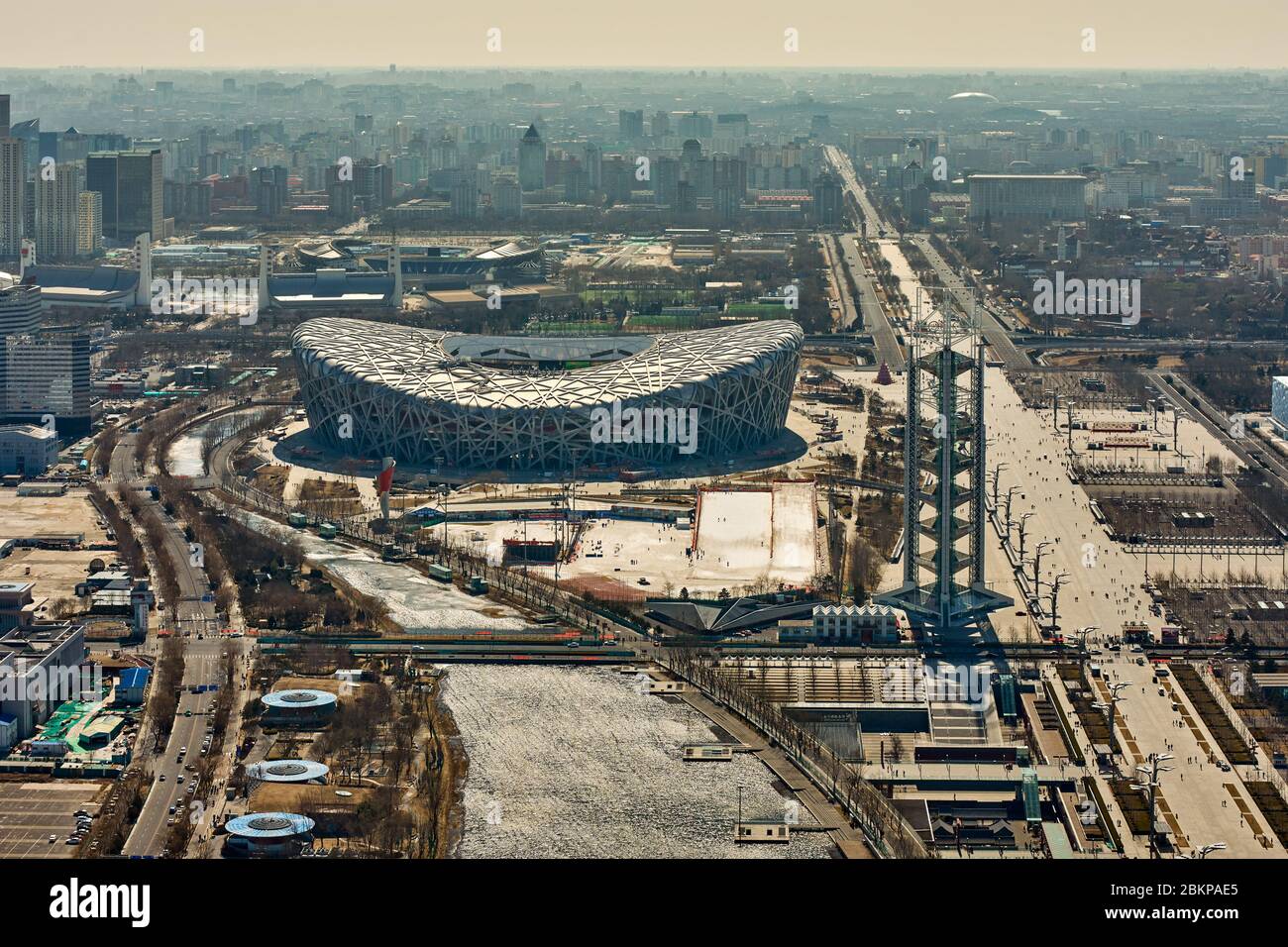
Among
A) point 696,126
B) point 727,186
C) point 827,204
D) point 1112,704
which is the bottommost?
point 1112,704

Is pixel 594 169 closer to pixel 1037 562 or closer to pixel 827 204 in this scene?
pixel 827 204

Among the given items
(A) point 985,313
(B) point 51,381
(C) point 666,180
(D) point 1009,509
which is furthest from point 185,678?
(C) point 666,180

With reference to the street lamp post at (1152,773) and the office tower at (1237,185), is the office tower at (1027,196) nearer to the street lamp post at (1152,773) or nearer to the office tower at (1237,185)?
the office tower at (1237,185)

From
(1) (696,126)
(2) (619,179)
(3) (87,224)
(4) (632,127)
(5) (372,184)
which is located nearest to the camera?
(3) (87,224)

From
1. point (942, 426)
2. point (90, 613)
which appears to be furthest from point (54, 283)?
point (942, 426)

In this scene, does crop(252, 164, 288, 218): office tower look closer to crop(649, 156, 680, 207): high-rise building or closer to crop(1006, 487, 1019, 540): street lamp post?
crop(649, 156, 680, 207): high-rise building

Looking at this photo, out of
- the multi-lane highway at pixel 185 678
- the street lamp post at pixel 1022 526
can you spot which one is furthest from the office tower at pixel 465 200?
the street lamp post at pixel 1022 526

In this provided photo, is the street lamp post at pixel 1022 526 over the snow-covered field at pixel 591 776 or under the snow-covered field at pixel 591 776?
over
